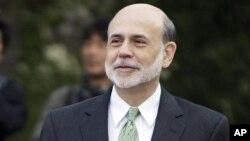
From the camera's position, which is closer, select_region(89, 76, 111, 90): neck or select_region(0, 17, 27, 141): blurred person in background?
select_region(0, 17, 27, 141): blurred person in background

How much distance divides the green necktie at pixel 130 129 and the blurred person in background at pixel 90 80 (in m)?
2.29

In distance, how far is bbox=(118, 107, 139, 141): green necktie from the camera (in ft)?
18.7

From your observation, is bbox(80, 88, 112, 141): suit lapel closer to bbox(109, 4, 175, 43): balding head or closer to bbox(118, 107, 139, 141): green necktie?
bbox(118, 107, 139, 141): green necktie

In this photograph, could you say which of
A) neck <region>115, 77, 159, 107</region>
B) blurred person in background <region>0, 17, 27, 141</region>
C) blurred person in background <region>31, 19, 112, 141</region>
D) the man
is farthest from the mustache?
blurred person in background <region>0, 17, 27, 141</region>

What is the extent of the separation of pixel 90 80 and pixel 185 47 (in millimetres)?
3368

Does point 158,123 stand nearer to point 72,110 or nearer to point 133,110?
point 133,110

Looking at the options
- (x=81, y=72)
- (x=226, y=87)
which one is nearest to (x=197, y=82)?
(x=226, y=87)

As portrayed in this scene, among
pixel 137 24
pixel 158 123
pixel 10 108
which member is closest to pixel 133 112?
pixel 158 123

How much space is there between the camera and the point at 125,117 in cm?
579

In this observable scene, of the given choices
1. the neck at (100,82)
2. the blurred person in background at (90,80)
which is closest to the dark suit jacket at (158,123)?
the blurred person in background at (90,80)

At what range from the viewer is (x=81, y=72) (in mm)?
12648

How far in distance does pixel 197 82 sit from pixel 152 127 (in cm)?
581

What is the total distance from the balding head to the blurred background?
16.3ft

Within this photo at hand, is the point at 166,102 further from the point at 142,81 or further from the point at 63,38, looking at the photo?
the point at 63,38
